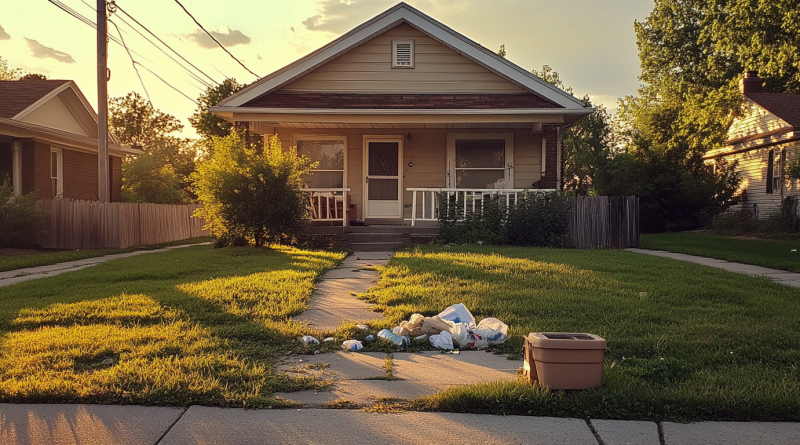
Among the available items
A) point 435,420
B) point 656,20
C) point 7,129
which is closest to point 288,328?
point 435,420

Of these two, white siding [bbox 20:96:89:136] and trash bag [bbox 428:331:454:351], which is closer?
trash bag [bbox 428:331:454:351]

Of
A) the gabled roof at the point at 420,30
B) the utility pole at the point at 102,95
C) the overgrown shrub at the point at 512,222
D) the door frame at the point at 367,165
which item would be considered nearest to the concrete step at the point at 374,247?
the overgrown shrub at the point at 512,222

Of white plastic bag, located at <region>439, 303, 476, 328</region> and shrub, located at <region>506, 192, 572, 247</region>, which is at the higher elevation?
shrub, located at <region>506, 192, 572, 247</region>

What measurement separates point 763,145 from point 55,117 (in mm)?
25048

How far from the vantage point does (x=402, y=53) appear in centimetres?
1501

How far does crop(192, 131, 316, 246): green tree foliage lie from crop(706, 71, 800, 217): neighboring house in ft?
53.6

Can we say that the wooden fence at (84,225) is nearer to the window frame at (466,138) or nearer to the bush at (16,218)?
the bush at (16,218)

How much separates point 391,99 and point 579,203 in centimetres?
527

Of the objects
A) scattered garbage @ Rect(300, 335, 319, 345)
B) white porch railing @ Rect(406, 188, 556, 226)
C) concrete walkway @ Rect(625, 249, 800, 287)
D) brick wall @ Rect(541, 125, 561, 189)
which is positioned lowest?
scattered garbage @ Rect(300, 335, 319, 345)

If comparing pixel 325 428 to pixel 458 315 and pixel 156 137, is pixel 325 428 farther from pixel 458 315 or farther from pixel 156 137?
pixel 156 137

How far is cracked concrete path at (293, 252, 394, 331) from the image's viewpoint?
5.84 metres

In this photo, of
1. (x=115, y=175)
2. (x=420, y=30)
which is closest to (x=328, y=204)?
(x=420, y=30)

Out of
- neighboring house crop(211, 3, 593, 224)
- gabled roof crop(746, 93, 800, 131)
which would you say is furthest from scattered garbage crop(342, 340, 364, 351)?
gabled roof crop(746, 93, 800, 131)

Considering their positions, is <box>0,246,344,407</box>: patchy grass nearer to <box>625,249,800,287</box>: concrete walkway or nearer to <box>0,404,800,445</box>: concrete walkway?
<box>0,404,800,445</box>: concrete walkway
